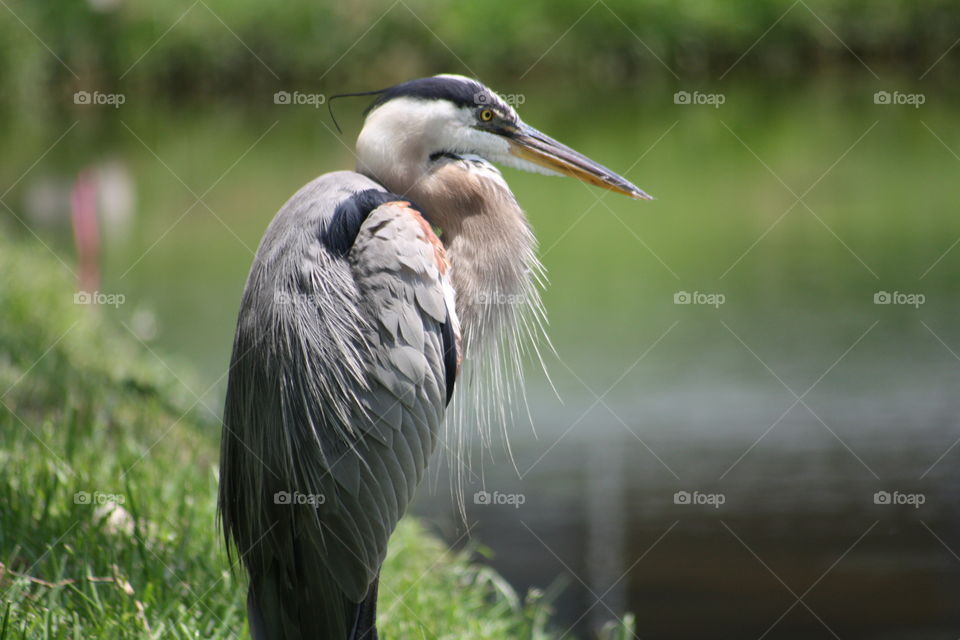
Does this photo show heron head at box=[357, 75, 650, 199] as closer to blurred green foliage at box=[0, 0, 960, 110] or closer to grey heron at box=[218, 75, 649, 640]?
grey heron at box=[218, 75, 649, 640]

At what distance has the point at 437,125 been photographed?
3.28m

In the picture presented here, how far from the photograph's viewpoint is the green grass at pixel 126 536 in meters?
3.25

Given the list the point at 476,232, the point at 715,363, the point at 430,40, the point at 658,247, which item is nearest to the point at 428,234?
the point at 476,232

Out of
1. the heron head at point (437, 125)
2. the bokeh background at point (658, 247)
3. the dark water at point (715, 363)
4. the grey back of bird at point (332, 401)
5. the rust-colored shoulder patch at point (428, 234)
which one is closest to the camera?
the grey back of bird at point (332, 401)

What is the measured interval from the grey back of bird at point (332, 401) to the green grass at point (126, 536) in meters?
0.39

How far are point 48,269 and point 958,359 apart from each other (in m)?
6.29

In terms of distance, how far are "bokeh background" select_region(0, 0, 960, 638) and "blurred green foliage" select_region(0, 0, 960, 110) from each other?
6 centimetres

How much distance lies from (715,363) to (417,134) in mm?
4738

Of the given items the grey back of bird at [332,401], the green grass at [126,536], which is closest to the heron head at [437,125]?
the grey back of bird at [332,401]

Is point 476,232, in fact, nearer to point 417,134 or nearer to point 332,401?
point 417,134

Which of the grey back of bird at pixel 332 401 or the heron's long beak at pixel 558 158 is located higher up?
the heron's long beak at pixel 558 158

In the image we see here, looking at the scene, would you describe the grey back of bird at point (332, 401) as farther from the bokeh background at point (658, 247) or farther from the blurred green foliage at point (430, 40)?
the blurred green foliage at point (430, 40)

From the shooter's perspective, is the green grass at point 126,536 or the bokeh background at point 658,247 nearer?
the green grass at point 126,536

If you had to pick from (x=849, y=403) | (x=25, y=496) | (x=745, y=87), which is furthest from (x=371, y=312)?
(x=745, y=87)
